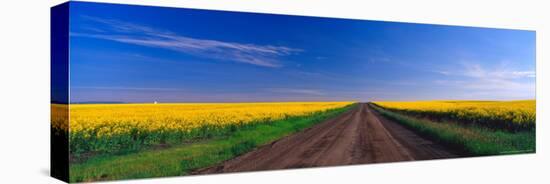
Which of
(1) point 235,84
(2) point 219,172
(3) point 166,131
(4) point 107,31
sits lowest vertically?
(2) point 219,172

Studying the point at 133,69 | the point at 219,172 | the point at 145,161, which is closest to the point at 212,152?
the point at 219,172

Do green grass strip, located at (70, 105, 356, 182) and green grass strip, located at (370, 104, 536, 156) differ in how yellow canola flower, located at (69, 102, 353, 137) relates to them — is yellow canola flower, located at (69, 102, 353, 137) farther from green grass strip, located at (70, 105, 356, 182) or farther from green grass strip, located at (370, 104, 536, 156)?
green grass strip, located at (370, 104, 536, 156)

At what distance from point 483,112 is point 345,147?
4.48 m

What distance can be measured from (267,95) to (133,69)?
317 centimetres

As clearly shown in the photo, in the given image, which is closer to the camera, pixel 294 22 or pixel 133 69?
pixel 133 69

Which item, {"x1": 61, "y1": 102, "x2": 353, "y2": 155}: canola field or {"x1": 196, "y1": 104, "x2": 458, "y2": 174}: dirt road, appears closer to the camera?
{"x1": 61, "y1": 102, "x2": 353, "y2": 155}: canola field

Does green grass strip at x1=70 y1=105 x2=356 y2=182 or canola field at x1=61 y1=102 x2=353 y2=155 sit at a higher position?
canola field at x1=61 y1=102 x2=353 y2=155

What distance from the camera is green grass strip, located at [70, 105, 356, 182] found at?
12.8 meters

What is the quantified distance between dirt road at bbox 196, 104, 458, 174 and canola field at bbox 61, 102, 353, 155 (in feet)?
2.69

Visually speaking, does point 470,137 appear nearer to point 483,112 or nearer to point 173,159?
point 483,112

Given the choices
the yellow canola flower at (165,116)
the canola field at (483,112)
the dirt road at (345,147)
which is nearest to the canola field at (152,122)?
the yellow canola flower at (165,116)

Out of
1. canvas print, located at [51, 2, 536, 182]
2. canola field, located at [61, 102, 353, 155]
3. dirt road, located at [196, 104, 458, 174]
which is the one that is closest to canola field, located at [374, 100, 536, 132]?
canvas print, located at [51, 2, 536, 182]

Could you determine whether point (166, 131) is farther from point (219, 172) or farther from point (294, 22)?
point (294, 22)

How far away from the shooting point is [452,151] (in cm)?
1744
